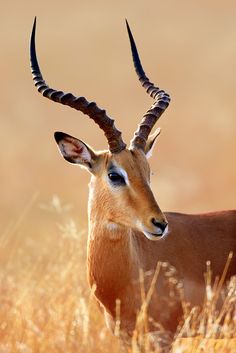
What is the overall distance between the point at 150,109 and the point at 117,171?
1270mm

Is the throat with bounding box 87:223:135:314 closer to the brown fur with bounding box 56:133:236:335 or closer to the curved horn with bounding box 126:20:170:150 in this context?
the brown fur with bounding box 56:133:236:335

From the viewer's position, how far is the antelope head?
7.68 meters

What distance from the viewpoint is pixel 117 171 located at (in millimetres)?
8023

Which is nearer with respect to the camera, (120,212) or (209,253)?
(120,212)

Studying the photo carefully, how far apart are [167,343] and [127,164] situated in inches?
71.0

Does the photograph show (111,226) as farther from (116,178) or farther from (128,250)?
(116,178)

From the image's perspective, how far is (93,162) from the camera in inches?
328

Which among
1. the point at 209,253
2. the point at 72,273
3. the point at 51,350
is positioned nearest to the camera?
the point at 51,350

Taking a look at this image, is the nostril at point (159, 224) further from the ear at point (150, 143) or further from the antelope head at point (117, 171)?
the ear at point (150, 143)

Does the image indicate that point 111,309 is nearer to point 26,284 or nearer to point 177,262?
point 177,262

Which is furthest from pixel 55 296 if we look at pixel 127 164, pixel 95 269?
pixel 127 164

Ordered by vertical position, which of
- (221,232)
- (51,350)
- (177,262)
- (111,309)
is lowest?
(51,350)

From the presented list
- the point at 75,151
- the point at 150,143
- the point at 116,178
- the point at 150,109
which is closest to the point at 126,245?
the point at 116,178

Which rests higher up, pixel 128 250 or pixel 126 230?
pixel 126 230
